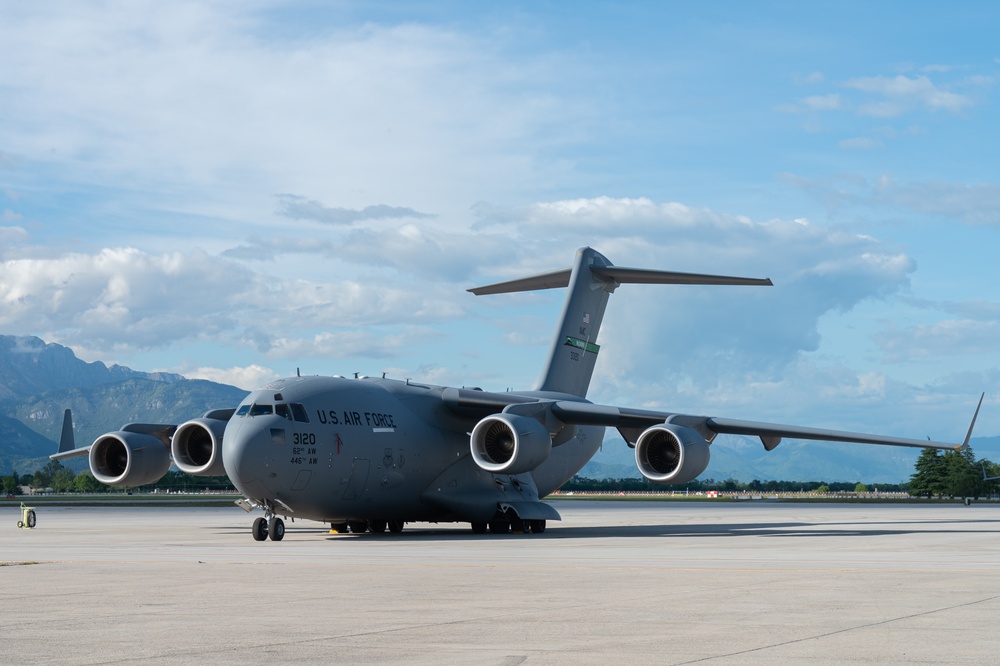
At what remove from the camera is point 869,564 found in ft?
58.9

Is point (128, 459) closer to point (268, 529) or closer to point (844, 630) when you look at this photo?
point (268, 529)

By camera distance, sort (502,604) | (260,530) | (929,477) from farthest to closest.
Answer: (929,477)
(260,530)
(502,604)

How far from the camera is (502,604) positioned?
12219 millimetres

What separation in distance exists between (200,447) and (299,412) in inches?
190

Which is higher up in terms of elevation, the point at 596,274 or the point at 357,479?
the point at 596,274

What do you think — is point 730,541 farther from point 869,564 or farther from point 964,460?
point 964,460

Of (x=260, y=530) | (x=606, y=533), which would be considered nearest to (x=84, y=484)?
(x=606, y=533)

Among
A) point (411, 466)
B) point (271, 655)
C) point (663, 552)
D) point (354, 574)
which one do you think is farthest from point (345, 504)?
point (271, 655)

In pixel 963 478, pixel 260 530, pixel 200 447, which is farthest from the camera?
pixel 963 478

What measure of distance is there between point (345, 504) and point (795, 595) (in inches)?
630

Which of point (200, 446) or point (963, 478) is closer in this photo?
point (200, 446)

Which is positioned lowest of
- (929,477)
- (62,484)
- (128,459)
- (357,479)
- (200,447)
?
(62,484)

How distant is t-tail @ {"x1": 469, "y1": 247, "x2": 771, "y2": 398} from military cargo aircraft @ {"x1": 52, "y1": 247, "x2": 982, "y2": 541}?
1.17 metres

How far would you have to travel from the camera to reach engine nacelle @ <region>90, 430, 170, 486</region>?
30.1 metres
